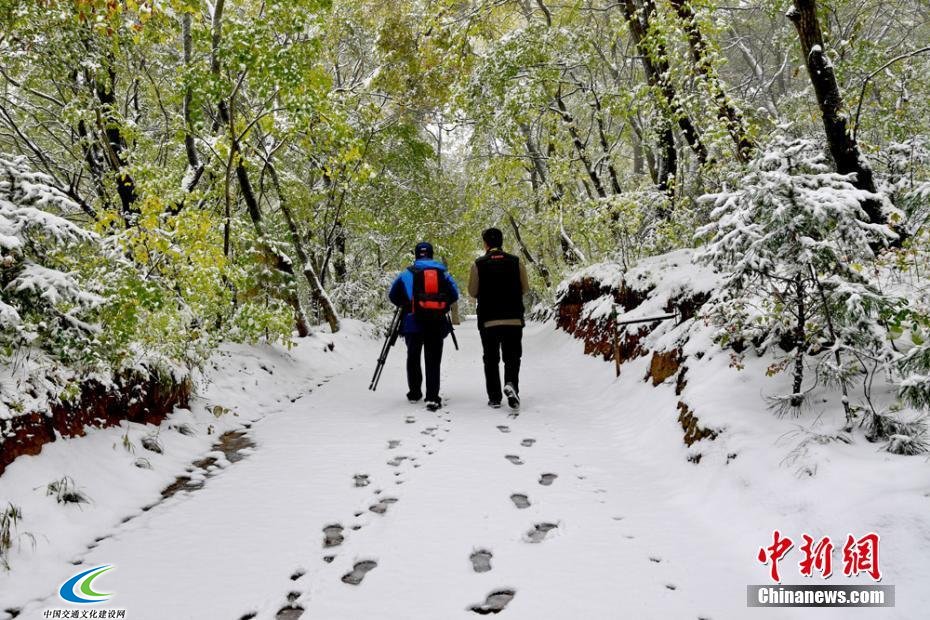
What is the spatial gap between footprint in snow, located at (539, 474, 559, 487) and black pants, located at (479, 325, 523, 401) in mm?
2383

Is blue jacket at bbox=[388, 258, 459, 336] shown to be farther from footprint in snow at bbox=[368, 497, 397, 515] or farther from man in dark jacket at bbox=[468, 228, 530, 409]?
footprint in snow at bbox=[368, 497, 397, 515]

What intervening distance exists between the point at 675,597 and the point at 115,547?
317 cm

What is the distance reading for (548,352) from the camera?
12.8 metres

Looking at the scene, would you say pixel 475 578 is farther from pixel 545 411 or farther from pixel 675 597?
pixel 545 411

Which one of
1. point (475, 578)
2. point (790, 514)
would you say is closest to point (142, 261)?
point (475, 578)

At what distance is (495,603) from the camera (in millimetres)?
2480

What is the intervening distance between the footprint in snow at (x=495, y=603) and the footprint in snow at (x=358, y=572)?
0.64 metres

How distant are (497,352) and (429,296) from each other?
3.71 feet

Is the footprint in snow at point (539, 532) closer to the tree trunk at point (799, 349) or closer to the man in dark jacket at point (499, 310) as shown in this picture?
the tree trunk at point (799, 349)

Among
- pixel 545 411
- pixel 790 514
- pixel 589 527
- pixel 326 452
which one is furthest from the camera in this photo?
pixel 545 411

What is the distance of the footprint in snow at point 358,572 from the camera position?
8.78 feet

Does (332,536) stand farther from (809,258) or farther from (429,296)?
(429,296)

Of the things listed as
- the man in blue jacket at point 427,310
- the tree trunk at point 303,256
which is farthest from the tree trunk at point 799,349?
the tree trunk at point 303,256

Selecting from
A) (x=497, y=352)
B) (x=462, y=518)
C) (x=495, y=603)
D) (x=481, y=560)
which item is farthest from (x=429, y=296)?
(x=495, y=603)
